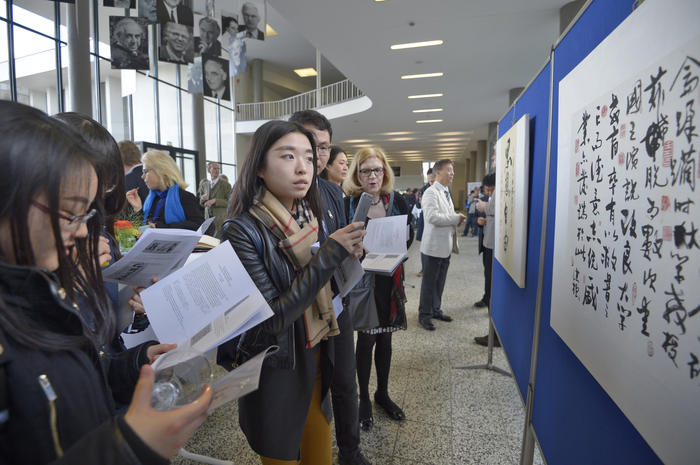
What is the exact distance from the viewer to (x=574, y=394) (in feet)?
3.40

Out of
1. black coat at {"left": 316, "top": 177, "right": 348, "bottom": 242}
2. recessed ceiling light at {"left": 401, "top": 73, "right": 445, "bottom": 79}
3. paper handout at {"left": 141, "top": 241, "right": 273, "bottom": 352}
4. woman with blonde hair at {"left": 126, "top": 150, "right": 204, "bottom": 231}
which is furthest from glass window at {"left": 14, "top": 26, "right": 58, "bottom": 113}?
paper handout at {"left": 141, "top": 241, "right": 273, "bottom": 352}

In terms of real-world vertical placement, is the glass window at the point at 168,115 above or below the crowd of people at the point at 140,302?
above

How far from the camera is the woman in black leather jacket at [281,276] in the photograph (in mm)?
1109

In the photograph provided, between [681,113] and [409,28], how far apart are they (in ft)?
18.2

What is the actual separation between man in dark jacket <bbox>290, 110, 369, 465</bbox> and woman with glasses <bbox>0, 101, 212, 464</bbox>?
924 mm

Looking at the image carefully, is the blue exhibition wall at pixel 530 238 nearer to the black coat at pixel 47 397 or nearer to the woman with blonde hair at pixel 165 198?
the black coat at pixel 47 397

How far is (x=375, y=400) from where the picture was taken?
2.24m

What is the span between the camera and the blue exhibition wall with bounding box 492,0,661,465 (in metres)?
0.83

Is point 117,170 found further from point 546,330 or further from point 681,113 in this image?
point 546,330

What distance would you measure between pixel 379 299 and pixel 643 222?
58.5 inches

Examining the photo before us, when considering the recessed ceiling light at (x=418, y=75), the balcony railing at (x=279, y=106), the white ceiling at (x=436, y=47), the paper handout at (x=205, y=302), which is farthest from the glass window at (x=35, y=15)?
the balcony railing at (x=279, y=106)

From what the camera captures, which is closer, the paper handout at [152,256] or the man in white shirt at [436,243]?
the paper handout at [152,256]

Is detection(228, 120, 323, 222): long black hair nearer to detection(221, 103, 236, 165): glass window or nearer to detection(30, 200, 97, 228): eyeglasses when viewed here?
detection(30, 200, 97, 228): eyeglasses

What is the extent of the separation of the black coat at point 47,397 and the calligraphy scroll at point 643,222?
807 mm
